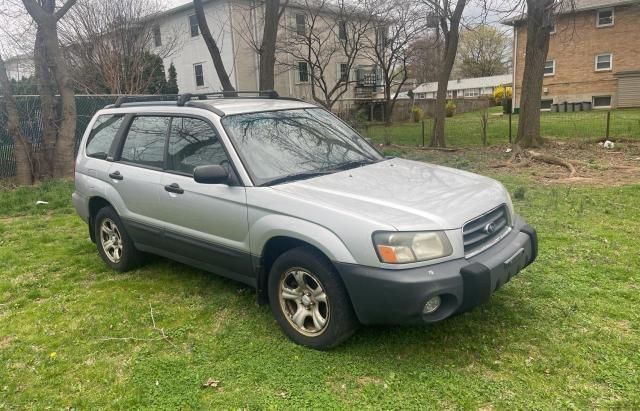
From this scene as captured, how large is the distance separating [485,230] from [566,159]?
29.7 feet

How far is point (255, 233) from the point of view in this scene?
3586mm

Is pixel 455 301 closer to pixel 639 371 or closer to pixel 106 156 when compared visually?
pixel 639 371

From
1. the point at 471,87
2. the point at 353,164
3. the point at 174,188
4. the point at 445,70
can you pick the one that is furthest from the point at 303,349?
the point at 471,87

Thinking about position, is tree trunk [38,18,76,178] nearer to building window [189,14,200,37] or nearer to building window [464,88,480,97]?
building window [189,14,200,37]

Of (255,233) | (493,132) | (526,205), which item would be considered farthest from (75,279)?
(493,132)

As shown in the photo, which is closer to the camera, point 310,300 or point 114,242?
point 310,300

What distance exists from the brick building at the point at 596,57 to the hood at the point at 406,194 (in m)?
29.8

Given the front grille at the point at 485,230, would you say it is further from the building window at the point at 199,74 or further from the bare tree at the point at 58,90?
the building window at the point at 199,74

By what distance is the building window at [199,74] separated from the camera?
1198 inches


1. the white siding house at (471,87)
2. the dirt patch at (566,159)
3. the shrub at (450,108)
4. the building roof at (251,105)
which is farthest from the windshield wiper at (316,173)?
the white siding house at (471,87)

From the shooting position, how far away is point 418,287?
288 cm

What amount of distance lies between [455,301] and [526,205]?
182 inches

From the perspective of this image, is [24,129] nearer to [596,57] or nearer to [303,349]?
[303,349]

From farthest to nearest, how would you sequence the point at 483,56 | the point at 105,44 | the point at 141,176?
the point at 483,56, the point at 105,44, the point at 141,176
